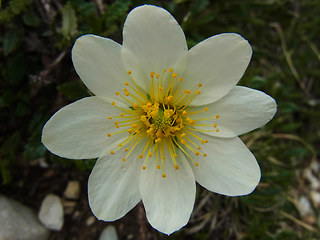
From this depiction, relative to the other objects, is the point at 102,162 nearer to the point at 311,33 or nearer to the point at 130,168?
the point at 130,168

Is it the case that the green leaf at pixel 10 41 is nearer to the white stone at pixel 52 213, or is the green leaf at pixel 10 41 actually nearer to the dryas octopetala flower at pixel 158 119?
the dryas octopetala flower at pixel 158 119

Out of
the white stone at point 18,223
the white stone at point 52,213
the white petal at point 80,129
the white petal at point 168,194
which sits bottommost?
the white stone at point 52,213

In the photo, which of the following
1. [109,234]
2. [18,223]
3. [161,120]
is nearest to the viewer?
[161,120]

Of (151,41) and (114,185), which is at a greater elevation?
(151,41)

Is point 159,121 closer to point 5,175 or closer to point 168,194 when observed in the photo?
point 168,194

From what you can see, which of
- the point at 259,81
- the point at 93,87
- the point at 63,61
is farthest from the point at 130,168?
the point at 259,81

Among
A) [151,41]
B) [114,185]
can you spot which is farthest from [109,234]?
[151,41]

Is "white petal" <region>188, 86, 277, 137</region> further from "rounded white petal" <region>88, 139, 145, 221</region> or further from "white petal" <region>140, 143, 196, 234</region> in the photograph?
"rounded white petal" <region>88, 139, 145, 221</region>

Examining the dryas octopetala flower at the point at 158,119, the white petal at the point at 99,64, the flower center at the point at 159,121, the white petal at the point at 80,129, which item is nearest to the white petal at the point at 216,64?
the dryas octopetala flower at the point at 158,119
